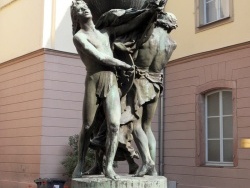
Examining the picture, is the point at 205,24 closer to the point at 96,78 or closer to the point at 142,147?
the point at 142,147

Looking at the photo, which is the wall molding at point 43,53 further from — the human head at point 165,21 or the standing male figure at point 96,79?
the standing male figure at point 96,79

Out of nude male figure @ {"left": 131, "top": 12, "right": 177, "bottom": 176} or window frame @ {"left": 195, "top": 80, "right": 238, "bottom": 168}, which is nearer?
nude male figure @ {"left": 131, "top": 12, "right": 177, "bottom": 176}

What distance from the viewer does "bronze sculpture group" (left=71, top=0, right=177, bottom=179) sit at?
4.41 metres

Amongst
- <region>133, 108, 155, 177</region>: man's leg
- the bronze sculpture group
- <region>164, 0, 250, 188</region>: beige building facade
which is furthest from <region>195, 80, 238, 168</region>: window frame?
<region>133, 108, 155, 177</region>: man's leg

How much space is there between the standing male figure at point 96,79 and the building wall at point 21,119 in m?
8.17

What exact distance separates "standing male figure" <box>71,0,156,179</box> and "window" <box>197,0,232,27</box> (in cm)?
888

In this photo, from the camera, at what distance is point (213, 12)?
44.8 ft

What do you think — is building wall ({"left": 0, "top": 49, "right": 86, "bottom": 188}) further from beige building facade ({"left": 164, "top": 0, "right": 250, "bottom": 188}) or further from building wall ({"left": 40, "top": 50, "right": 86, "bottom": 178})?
beige building facade ({"left": 164, "top": 0, "right": 250, "bottom": 188})

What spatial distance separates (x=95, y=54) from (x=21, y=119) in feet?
31.2

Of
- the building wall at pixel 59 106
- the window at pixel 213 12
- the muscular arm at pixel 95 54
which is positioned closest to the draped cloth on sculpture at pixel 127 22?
the muscular arm at pixel 95 54

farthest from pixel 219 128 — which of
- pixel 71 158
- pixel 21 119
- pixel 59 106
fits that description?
pixel 21 119

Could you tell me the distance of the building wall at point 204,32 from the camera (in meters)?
12.3

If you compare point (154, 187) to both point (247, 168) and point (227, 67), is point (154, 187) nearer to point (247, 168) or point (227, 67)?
point (247, 168)

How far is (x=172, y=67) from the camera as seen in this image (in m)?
14.6
